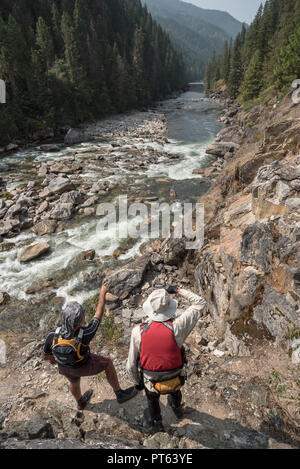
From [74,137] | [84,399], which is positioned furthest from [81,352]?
[74,137]

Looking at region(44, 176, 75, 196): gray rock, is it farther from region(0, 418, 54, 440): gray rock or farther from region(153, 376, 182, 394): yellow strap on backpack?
region(153, 376, 182, 394): yellow strap on backpack

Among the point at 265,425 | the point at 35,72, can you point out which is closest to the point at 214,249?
the point at 265,425

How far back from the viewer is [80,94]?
38.6 m

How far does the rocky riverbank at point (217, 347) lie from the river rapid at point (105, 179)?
153cm

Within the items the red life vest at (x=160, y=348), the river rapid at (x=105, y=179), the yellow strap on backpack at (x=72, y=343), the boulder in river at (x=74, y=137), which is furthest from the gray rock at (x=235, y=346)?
the boulder in river at (x=74, y=137)

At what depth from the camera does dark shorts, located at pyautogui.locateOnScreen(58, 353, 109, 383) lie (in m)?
3.57

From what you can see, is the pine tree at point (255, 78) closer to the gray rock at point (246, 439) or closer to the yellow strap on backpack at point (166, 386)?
the gray rock at point (246, 439)

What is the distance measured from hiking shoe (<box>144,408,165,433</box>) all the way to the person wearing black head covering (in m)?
0.63

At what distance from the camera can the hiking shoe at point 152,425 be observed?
11.4 feet

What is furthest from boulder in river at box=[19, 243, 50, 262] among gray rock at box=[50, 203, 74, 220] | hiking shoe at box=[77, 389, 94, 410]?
hiking shoe at box=[77, 389, 94, 410]

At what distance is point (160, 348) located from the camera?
9.09ft

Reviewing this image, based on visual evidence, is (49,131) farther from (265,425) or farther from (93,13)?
(93,13)

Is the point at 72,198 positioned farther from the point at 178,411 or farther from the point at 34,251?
the point at 178,411
